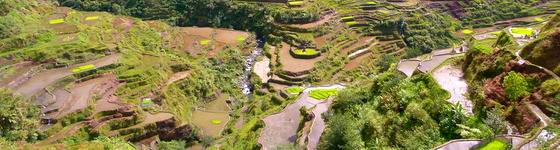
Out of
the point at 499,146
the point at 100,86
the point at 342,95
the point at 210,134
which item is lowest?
the point at 210,134

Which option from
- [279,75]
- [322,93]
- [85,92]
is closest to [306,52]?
Result: [279,75]

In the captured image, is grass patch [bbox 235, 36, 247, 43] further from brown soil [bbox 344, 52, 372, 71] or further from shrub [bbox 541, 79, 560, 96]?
shrub [bbox 541, 79, 560, 96]

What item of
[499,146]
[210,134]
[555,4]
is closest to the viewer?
[499,146]

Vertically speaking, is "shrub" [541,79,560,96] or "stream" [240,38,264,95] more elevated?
"shrub" [541,79,560,96]

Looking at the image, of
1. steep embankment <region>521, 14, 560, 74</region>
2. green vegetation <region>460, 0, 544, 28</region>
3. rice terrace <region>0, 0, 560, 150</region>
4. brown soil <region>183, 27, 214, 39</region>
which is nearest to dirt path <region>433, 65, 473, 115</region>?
rice terrace <region>0, 0, 560, 150</region>

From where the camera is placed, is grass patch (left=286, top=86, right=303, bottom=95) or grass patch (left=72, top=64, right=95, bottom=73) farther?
grass patch (left=72, top=64, right=95, bottom=73)

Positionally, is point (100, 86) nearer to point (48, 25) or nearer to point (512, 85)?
point (48, 25)

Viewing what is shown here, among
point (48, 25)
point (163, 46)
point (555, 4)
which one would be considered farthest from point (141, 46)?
point (555, 4)

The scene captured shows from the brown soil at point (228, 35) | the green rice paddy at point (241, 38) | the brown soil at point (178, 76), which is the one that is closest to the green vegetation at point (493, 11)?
the green rice paddy at point (241, 38)
